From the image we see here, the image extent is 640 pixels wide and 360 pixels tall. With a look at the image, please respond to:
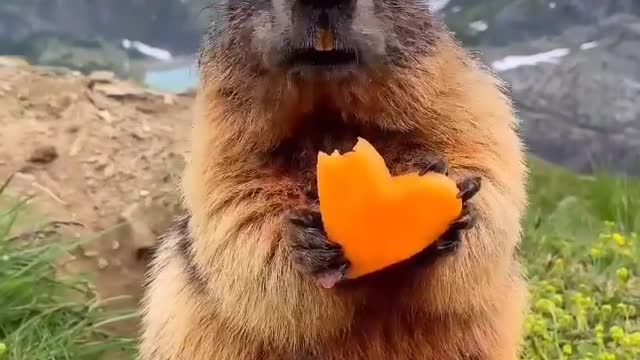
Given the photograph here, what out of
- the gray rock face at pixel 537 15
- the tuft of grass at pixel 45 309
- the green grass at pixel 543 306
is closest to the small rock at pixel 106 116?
the tuft of grass at pixel 45 309

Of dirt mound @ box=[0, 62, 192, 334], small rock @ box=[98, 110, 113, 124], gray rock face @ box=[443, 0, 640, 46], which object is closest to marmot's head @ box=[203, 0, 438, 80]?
dirt mound @ box=[0, 62, 192, 334]

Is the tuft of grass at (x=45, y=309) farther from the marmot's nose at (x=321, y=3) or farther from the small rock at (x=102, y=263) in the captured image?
the marmot's nose at (x=321, y=3)

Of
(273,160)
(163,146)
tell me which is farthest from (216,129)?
(163,146)

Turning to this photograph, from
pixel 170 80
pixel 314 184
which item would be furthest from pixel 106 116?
pixel 314 184

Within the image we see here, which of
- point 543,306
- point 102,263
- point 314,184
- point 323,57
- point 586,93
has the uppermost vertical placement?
point 323,57

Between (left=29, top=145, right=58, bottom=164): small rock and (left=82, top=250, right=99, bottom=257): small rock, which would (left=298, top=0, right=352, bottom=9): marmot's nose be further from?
(left=29, top=145, right=58, bottom=164): small rock

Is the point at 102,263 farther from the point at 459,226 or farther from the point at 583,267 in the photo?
the point at 459,226
